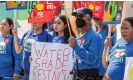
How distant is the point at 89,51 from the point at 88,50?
0.09ft

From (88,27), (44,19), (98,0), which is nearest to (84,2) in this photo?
(98,0)

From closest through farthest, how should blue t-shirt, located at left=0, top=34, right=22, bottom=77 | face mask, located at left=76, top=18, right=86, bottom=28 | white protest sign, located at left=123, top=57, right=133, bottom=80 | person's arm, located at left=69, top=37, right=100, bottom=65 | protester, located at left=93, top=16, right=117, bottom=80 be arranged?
white protest sign, located at left=123, top=57, right=133, bottom=80
person's arm, located at left=69, top=37, right=100, bottom=65
face mask, located at left=76, top=18, right=86, bottom=28
protester, located at left=93, top=16, right=117, bottom=80
blue t-shirt, located at left=0, top=34, right=22, bottom=77

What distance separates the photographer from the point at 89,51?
4.48 meters

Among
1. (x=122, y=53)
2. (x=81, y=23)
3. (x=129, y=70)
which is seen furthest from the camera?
(x=81, y=23)

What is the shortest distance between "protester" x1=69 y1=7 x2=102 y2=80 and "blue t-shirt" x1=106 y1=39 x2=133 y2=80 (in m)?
0.28

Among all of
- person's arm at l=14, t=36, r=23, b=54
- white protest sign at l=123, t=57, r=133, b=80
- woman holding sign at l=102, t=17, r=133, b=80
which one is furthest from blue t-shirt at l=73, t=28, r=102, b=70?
person's arm at l=14, t=36, r=23, b=54

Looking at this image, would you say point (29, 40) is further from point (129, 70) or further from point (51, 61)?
point (129, 70)

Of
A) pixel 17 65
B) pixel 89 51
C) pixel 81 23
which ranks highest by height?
pixel 81 23

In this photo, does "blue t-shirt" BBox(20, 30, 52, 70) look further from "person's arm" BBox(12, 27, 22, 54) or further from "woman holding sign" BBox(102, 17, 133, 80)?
"woman holding sign" BBox(102, 17, 133, 80)

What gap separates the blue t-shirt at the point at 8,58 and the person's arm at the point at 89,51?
1.61 m

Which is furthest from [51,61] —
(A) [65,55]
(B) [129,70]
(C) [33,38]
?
(B) [129,70]

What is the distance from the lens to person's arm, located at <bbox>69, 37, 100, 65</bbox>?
14.4 ft

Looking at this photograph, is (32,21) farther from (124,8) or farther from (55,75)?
(124,8)

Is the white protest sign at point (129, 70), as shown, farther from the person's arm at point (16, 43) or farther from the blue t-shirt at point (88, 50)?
the person's arm at point (16, 43)
